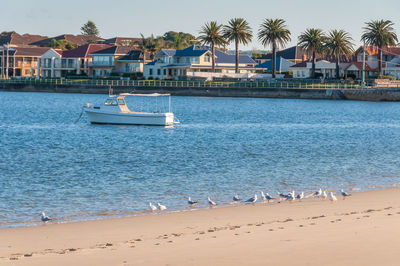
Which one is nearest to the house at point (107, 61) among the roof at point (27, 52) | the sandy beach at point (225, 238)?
the roof at point (27, 52)

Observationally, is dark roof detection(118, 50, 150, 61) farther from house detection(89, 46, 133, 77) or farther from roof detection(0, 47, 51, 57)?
roof detection(0, 47, 51, 57)

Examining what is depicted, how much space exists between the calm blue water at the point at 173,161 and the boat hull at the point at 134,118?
2.19ft

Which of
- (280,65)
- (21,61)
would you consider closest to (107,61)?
(21,61)

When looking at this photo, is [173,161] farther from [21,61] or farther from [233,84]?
[21,61]

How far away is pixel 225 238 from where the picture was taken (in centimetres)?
1375

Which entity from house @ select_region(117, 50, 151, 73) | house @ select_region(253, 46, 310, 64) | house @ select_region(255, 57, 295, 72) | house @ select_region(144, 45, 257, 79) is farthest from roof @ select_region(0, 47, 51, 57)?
house @ select_region(255, 57, 295, 72)

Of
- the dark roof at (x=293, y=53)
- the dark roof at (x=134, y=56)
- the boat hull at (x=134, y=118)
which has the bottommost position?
the boat hull at (x=134, y=118)

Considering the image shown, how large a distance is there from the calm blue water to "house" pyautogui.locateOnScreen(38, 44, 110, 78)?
73.8 metres

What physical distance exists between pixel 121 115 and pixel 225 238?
40.2 metres

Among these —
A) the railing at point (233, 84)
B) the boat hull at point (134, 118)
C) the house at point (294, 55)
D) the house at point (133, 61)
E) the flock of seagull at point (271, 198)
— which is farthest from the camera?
the house at point (294, 55)

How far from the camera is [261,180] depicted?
26.1 meters

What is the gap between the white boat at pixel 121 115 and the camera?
5300 centimetres

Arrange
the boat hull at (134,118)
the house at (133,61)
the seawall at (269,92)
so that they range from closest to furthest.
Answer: the boat hull at (134,118) < the seawall at (269,92) < the house at (133,61)

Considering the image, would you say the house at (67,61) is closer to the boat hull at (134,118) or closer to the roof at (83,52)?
the roof at (83,52)
